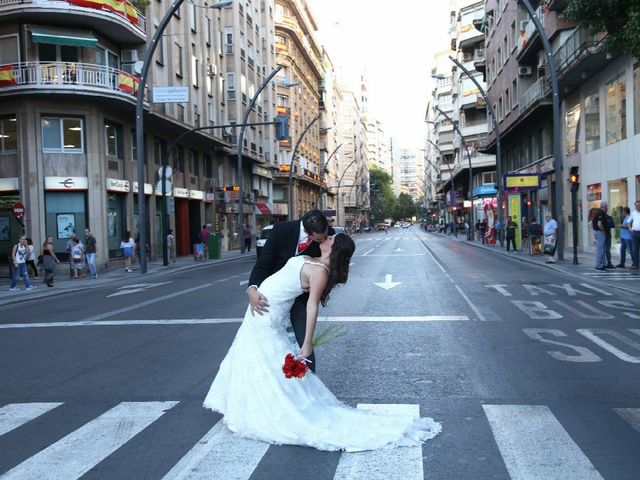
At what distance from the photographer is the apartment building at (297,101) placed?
63872 millimetres

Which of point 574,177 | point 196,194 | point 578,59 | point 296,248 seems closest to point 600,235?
point 574,177

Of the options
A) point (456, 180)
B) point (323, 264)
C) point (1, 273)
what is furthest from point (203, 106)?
point (456, 180)

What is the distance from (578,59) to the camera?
24188 millimetres

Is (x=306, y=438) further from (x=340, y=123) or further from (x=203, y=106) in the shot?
(x=340, y=123)

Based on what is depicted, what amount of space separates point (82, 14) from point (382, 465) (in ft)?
80.5

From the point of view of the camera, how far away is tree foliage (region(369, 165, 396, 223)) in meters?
156

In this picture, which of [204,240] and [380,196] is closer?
[204,240]

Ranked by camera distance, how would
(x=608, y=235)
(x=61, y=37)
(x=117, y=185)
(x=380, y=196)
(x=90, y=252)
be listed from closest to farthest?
(x=608, y=235)
(x=90, y=252)
(x=61, y=37)
(x=117, y=185)
(x=380, y=196)

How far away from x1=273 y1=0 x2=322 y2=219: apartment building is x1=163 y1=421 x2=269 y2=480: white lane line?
50893mm

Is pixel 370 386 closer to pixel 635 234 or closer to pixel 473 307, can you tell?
pixel 473 307

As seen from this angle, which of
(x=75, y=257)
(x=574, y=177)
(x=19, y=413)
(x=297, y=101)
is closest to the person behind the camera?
(x=19, y=413)

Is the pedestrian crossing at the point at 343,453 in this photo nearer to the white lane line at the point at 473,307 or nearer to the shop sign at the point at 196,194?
the white lane line at the point at 473,307

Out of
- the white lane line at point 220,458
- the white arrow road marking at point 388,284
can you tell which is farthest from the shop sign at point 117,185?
the white lane line at point 220,458

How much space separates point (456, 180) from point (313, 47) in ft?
81.0
